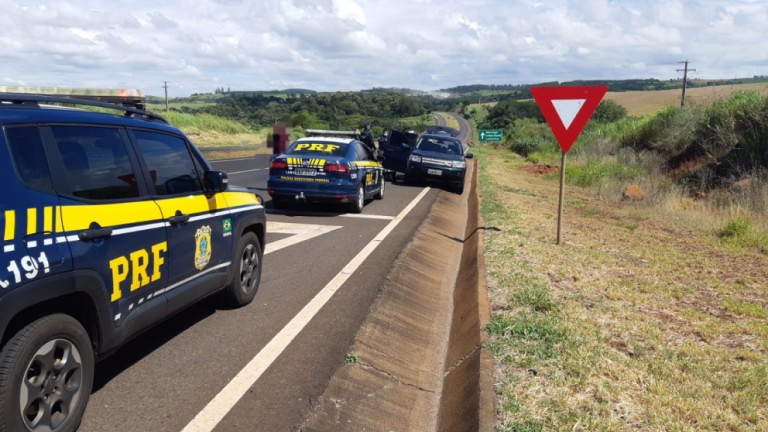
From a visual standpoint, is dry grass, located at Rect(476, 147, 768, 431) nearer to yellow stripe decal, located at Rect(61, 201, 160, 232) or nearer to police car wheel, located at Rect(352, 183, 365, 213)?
yellow stripe decal, located at Rect(61, 201, 160, 232)

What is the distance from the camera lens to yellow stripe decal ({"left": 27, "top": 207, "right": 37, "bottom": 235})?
318cm

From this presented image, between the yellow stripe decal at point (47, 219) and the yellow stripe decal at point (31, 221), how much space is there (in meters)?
0.07

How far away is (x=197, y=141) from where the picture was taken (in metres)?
48.0

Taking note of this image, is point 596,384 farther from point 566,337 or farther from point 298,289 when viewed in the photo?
point 298,289

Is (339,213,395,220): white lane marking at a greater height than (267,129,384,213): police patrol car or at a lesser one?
lesser

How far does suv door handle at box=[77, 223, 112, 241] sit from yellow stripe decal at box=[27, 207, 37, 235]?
1.12ft

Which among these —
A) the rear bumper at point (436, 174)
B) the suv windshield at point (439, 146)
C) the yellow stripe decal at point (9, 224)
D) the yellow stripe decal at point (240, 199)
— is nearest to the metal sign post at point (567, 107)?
the yellow stripe decal at point (240, 199)

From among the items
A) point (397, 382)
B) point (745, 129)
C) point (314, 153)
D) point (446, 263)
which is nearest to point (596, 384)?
point (397, 382)

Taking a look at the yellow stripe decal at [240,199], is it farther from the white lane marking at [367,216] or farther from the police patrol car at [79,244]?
the white lane marking at [367,216]

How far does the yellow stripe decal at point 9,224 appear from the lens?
119 inches

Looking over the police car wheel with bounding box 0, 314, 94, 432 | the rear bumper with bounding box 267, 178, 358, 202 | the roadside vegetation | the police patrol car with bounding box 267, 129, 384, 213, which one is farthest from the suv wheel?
the police car wheel with bounding box 0, 314, 94, 432

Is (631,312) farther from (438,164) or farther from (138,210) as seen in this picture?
(438,164)

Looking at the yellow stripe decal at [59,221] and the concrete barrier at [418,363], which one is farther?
the concrete barrier at [418,363]

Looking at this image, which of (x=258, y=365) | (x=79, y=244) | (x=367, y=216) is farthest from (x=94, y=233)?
(x=367, y=216)
